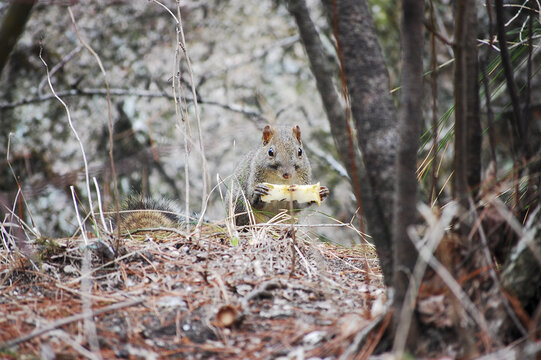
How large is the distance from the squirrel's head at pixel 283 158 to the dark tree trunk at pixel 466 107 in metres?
2.24

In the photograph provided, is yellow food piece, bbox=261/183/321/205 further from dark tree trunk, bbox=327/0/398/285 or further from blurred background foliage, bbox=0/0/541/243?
dark tree trunk, bbox=327/0/398/285

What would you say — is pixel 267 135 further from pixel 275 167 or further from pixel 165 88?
pixel 165 88

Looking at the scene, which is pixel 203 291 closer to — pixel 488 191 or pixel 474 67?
pixel 488 191

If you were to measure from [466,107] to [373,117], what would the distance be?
0.23m

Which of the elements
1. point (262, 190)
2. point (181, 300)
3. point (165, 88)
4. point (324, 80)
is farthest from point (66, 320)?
point (165, 88)

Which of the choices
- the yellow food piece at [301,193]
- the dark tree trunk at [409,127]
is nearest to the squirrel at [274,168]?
the yellow food piece at [301,193]

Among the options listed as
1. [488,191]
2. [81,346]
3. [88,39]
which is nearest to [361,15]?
[488,191]

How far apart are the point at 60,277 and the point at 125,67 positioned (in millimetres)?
3580

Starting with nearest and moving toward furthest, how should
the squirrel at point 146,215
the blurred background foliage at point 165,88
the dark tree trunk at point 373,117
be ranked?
the dark tree trunk at point 373,117
the squirrel at point 146,215
the blurred background foliage at point 165,88

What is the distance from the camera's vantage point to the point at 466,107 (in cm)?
133

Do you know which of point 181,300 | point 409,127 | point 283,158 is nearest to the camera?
point 409,127

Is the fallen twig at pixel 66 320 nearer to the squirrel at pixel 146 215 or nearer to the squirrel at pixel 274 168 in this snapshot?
the squirrel at pixel 146 215

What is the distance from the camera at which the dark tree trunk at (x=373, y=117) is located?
1427 mm

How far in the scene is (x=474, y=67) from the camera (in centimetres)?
140
